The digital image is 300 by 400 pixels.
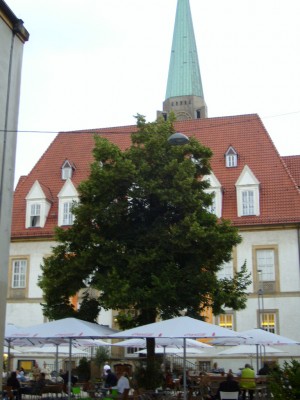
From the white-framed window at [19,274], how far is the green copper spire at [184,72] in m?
43.4

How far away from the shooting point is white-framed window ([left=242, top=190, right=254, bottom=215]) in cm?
3944

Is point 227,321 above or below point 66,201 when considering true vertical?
below

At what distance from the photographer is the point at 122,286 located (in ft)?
71.6

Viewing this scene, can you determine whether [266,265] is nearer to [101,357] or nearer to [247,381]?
[101,357]

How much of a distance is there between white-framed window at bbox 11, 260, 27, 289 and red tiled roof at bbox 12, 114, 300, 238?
169 cm

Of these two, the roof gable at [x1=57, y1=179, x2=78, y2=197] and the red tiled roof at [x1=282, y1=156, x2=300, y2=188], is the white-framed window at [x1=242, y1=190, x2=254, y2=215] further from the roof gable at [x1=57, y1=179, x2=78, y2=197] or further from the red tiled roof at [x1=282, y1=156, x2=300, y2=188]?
the roof gable at [x1=57, y1=179, x2=78, y2=197]

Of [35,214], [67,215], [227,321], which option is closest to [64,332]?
[227,321]

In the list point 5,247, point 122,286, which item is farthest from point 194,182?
point 5,247

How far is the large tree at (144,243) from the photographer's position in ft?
73.0

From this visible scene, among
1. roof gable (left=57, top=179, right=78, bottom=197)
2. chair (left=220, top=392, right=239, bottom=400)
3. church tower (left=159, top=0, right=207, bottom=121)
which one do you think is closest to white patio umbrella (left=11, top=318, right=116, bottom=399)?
chair (left=220, top=392, right=239, bottom=400)

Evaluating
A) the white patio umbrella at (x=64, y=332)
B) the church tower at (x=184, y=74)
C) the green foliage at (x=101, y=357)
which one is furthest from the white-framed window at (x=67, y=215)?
the church tower at (x=184, y=74)

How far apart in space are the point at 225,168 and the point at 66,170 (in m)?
10.6

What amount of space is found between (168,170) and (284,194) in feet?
58.6

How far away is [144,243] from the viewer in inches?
899
